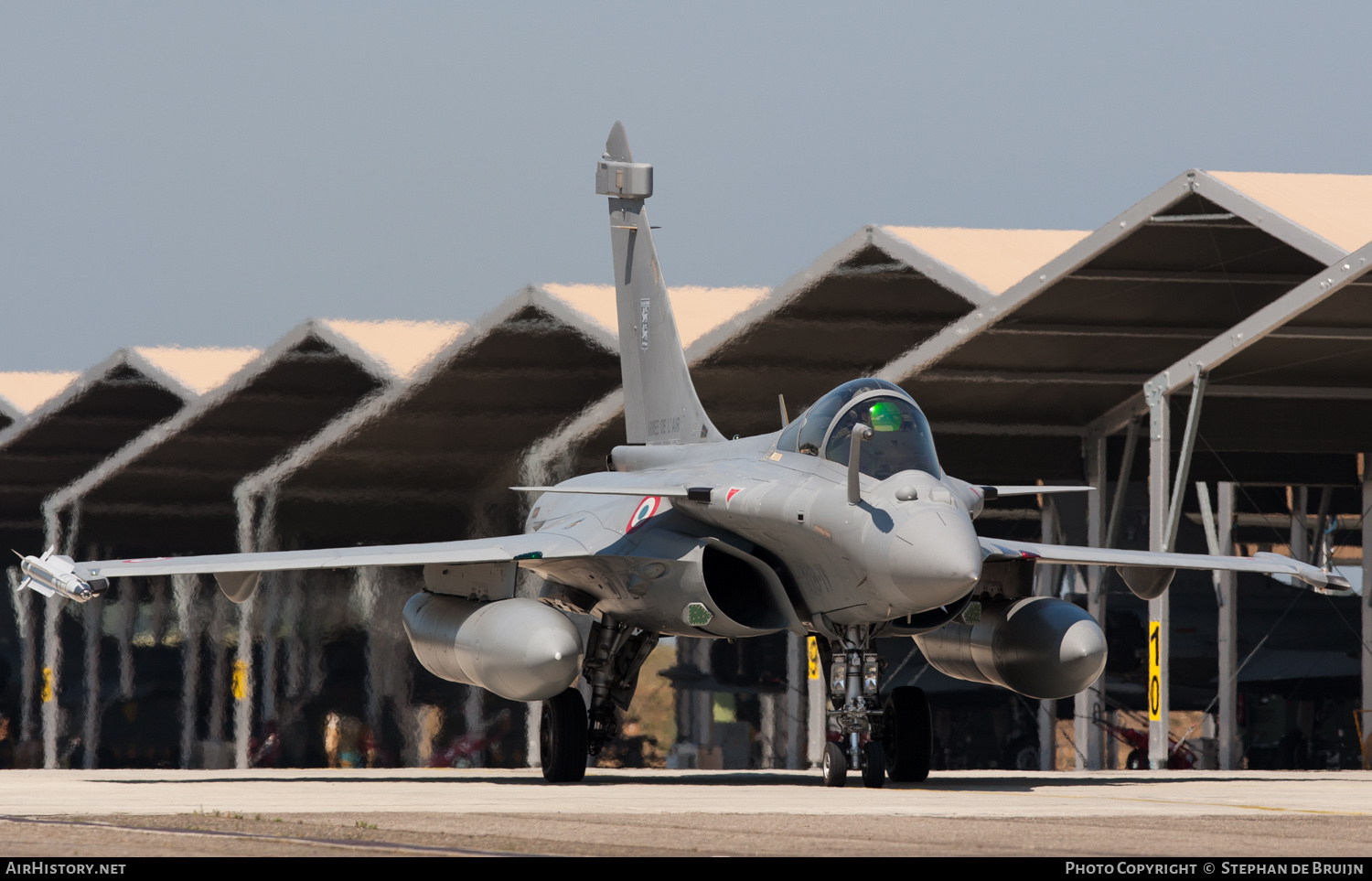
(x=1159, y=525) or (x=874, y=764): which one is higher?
(x=1159, y=525)

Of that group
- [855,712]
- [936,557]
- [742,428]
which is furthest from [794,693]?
→ [936,557]

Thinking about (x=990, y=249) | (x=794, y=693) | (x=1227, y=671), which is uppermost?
(x=990, y=249)

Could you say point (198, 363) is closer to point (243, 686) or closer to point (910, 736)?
point (243, 686)

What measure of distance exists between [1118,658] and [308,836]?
22.6 meters

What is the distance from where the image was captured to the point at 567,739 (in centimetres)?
1293

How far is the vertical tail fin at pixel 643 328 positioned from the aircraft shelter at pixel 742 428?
380 centimetres

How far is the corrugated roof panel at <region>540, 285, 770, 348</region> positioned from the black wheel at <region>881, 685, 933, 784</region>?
8402mm

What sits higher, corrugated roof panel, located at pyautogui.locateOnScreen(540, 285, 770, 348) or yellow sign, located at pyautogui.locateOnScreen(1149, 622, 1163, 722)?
corrugated roof panel, located at pyautogui.locateOnScreen(540, 285, 770, 348)

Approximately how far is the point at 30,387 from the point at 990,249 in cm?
1727

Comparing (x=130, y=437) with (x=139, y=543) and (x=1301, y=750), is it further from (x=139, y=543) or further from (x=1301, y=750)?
(x=1301, y=750)

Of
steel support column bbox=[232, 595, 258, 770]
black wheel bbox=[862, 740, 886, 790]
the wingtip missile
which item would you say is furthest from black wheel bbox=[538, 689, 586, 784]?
steel support column bbox=[232, 595, 258, 770]

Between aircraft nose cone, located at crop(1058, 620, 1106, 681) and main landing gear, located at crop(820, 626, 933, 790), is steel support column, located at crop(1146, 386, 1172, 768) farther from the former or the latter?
main landing gear, located at crop(820, 626, 933, 790)

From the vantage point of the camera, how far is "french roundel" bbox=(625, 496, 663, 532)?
12.9 metres

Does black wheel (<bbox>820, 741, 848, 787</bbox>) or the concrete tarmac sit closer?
the concrete tarmac
